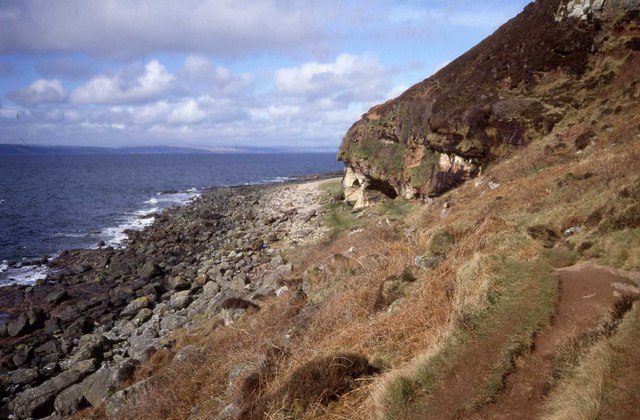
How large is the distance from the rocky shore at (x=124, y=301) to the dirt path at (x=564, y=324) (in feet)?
34.3

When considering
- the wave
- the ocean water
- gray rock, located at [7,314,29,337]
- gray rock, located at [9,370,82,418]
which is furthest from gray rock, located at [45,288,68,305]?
the wave

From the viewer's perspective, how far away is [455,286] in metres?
8.93

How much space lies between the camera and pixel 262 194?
6756 cm

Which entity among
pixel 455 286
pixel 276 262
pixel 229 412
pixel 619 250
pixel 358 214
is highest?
pixel 619 250

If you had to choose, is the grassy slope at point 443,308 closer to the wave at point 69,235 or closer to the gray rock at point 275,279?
the gray rock at point 275,279

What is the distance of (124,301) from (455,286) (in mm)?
24326

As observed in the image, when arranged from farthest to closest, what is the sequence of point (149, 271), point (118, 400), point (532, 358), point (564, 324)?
point (149, 271), point (118, 400), point (564, 324), point (532, 358)

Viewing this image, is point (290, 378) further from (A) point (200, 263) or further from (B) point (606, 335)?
(A) point (200, 263)

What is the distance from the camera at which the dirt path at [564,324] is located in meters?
5.49

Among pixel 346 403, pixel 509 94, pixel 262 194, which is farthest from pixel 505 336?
pixel 262 194

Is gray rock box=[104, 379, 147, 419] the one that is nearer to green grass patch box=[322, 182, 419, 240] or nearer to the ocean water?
green grass patch box=[322, 182, 419, 240]

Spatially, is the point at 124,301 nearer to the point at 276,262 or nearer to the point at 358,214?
the point at 276,262

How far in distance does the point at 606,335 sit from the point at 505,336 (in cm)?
138

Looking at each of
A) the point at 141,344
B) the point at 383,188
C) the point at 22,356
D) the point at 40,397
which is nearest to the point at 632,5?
the point at 383,188
